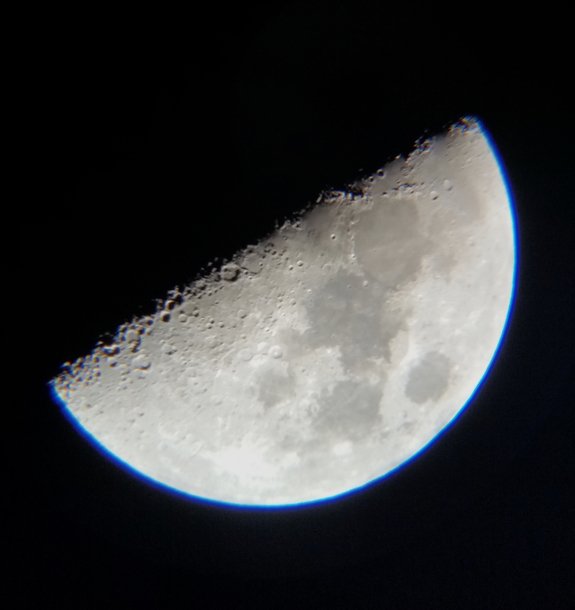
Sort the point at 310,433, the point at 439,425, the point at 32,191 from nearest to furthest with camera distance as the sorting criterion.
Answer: the point at 32,191, the point at 310,433, the point at 439,425

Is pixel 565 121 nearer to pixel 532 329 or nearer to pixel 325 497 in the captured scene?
pixel 532 329

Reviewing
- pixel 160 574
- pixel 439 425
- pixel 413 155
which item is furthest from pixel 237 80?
pixel 160 574

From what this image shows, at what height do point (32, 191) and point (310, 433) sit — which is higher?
point (32, 191)

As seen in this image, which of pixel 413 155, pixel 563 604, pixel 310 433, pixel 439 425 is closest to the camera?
pixel 413 155

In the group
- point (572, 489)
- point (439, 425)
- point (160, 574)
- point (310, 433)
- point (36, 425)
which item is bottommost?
point (572, 489)

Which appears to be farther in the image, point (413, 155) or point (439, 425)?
point (439, 425)

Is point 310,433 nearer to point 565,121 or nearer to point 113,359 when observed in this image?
point 113,359
